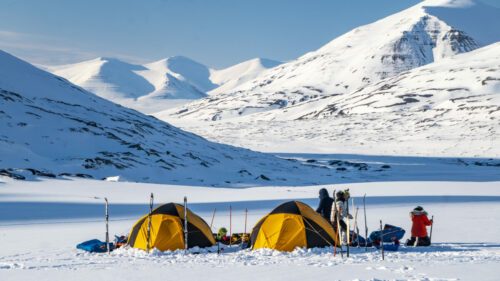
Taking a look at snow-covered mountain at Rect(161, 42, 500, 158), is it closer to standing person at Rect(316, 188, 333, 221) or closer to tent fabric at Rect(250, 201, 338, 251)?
standing person at Rect(316, 188, 333, 221)

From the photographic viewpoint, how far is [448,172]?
3211 inches

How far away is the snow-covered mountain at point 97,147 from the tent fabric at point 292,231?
35328 millimetres

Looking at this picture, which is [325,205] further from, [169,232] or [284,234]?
[169,232]

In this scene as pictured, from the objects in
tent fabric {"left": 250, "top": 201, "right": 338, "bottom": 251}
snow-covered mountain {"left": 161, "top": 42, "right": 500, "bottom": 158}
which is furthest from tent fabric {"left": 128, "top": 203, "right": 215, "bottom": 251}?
snow-covered mountain {"left": 161, "top": 42, "right": 500, "bottom": 158}

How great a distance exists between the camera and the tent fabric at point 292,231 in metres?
18.5

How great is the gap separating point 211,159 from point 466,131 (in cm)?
9112

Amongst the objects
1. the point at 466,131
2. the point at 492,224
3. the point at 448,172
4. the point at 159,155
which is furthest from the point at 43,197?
the point at 466,131

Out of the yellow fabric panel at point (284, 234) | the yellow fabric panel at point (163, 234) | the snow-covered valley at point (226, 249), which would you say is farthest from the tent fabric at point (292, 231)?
the yellow fabric panel at point (163, 234)

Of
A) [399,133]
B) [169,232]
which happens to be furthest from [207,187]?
[399,133]

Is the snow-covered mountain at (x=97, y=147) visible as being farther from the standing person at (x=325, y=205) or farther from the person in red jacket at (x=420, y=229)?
the person in red jacket at (x=420, y=229)

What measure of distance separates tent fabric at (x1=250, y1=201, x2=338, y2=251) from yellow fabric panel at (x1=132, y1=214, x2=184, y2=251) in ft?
8.30

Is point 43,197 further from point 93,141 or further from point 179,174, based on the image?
point 93,141

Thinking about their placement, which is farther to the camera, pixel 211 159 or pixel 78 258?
pixel 211 159

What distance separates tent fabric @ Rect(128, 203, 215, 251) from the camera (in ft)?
62.1
